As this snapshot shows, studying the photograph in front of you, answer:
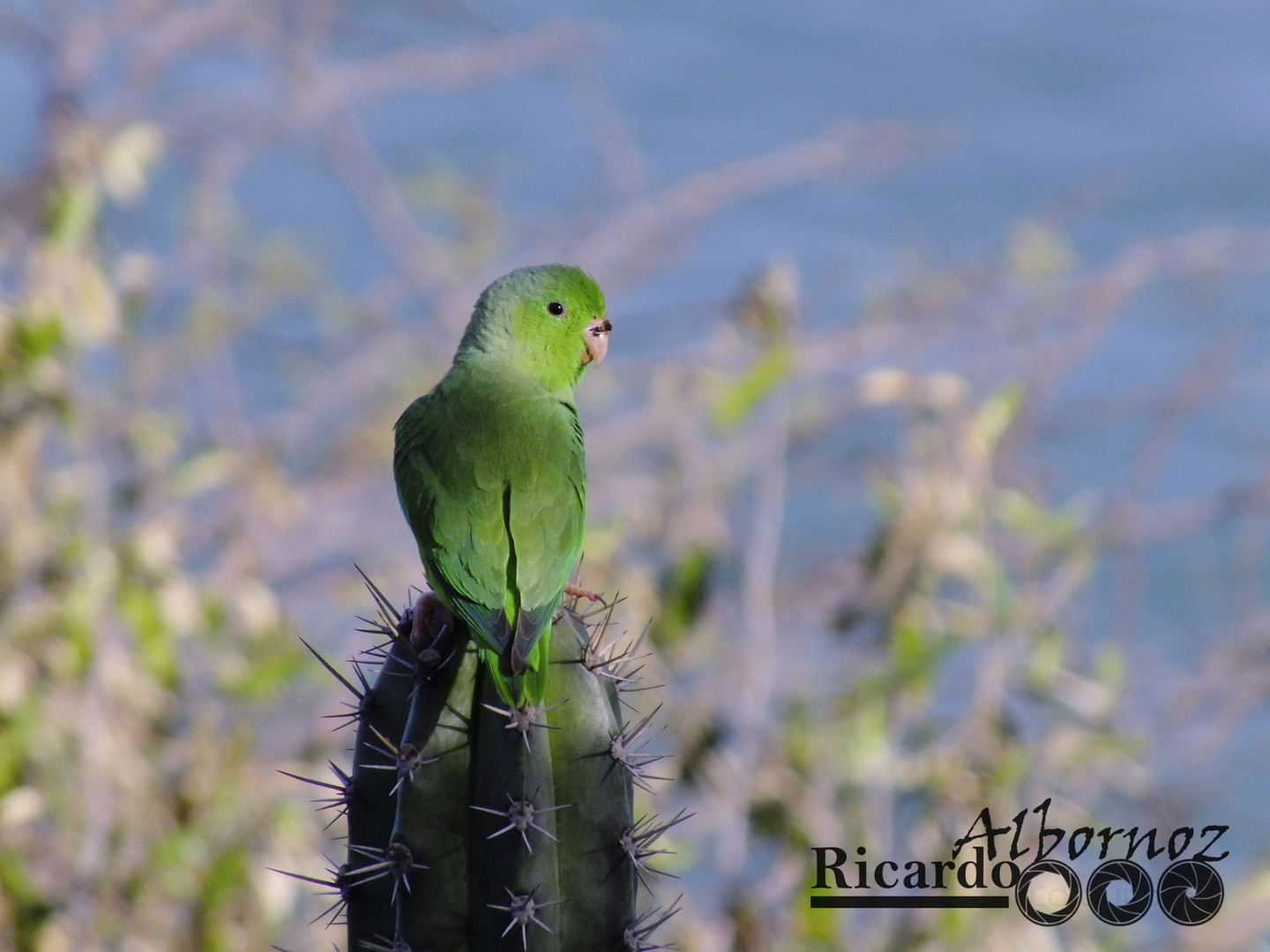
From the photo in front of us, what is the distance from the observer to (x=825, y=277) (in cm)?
512

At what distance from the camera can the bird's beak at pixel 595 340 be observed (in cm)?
277

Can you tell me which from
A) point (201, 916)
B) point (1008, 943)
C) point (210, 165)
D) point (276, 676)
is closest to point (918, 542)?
point (1008, 943)

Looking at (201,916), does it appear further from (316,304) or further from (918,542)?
(316,304)

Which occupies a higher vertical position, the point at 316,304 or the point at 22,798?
the point at 316,304

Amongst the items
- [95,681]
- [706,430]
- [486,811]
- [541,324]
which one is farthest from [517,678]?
[706,430]

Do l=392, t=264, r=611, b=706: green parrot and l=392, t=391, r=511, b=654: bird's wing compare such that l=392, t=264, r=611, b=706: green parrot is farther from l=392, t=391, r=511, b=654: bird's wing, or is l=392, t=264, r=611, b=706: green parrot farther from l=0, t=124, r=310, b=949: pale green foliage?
l=0, t=124, r=310, b=949: pale green foliage

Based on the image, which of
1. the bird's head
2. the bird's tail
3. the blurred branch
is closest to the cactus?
the bird's tail

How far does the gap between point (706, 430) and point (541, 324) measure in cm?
225

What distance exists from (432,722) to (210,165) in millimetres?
3883

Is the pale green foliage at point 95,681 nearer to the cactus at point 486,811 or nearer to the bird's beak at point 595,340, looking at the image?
the bird's beak at point 595,340

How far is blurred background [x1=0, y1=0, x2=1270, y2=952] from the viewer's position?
3.84 m

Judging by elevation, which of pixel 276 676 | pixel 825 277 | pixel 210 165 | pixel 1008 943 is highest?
pixel 210 165

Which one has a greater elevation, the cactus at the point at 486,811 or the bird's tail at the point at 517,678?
the bird's tail at the point at 517,678

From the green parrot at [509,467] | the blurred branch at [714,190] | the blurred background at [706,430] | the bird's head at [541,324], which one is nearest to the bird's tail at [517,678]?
the green parrot at [509,467]
